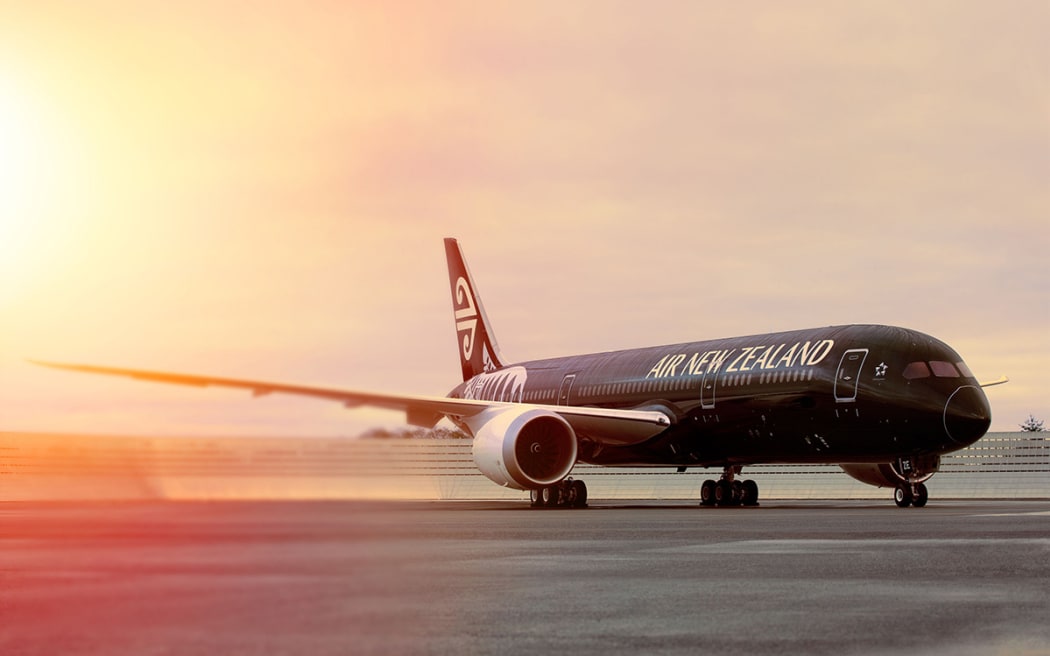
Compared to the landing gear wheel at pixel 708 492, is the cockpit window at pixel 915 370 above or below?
above

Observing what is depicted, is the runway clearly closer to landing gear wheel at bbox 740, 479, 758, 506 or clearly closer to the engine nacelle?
the engine nacelle

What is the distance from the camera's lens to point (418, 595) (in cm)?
572

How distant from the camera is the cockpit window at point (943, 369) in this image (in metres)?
24.8

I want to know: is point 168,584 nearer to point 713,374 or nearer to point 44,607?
point 44,607

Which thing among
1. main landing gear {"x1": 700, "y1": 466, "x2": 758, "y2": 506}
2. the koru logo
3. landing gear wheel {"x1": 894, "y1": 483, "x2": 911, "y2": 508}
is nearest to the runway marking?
landing gear wheel {"x1": 894, "y1": 483, "x2": 911, "y2": 508}

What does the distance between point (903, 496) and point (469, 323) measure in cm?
1843

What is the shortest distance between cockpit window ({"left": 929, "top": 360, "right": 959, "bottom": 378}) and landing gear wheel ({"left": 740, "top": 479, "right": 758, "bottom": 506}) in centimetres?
670

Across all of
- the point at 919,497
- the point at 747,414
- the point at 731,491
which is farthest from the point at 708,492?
the point at 919,497

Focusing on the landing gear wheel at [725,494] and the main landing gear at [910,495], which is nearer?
the main landing gear at [910,495]

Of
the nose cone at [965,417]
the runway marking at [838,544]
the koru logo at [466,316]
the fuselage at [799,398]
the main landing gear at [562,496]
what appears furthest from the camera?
the koru logo at [466,316]

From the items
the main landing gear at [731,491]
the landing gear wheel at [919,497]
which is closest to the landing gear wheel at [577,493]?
the main landing gear at [731,491]

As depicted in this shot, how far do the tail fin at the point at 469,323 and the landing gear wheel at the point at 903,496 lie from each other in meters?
16.0

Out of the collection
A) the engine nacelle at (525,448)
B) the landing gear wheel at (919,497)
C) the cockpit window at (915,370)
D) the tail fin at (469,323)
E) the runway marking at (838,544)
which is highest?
the tail fin at (469,323)

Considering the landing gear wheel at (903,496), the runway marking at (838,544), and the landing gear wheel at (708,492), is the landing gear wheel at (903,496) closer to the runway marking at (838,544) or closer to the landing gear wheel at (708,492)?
the landing gear wheel at (708,492)
